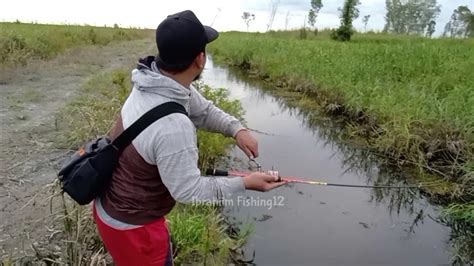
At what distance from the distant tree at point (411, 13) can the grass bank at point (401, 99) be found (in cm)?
4715

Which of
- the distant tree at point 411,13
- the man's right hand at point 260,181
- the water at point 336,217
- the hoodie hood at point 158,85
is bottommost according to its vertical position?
the water at point 336,217

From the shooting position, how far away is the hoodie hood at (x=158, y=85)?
1.69m

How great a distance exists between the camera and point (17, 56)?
37.2 feet

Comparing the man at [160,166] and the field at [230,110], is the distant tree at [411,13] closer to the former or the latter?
the field at [230,110]

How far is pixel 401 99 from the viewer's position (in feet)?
22.8

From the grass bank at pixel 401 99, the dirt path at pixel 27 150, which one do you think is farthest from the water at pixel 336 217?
the dirt path at pixel 27 150

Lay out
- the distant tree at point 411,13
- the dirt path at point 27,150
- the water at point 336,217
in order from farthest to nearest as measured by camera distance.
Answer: the distant tree at point 411,13 → the water at point 336,217 → the dirt path at point 27,150

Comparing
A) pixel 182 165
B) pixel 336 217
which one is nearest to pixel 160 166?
pixel 182 165

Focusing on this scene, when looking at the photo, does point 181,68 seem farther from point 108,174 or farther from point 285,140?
point 285,140

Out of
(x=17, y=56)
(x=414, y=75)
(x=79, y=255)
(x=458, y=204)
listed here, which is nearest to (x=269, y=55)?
(x=414, y=75)

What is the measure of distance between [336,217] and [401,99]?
10.8 feet

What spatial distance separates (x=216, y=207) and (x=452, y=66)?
6.66 m

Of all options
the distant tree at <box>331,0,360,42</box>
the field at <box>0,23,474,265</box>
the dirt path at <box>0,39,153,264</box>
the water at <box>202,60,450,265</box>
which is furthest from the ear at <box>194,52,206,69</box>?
the distant tree at <box>331,0,360,42</box>

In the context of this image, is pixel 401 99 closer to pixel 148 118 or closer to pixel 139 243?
pixel 139 243
